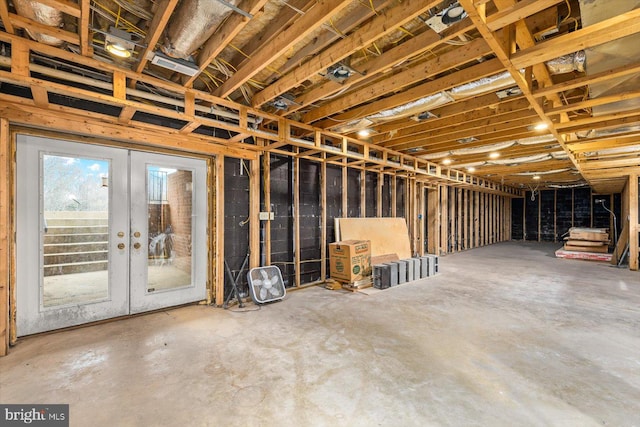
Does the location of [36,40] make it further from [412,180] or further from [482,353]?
[412,180]

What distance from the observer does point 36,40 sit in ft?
6.95

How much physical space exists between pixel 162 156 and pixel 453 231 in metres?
8.47

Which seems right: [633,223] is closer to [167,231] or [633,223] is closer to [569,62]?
[569,62]

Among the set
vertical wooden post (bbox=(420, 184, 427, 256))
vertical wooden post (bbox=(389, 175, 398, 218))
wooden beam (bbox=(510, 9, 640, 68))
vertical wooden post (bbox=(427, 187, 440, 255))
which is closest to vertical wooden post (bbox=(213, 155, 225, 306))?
wooden beam (bbox=(510, 9, 640, 68))

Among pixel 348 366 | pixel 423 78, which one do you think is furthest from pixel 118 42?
pixel 348 366

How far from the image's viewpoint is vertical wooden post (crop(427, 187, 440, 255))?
26.4 ft

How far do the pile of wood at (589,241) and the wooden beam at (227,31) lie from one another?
1068 centimetres

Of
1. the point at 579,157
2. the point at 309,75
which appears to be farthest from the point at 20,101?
the point at 579,157

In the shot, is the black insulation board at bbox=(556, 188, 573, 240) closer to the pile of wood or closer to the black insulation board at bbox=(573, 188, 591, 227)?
the black insulation board at bbox=(573, 188, 591, 227)

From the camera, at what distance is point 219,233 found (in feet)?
12.5

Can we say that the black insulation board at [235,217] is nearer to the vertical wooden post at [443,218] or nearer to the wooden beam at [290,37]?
the wooden beam at [290,37]

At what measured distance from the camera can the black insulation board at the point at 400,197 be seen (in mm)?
7011

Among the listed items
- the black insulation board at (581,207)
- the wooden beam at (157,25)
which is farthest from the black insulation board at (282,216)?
the black insulation board at (581,207)

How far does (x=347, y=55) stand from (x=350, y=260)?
3140 millimetres
